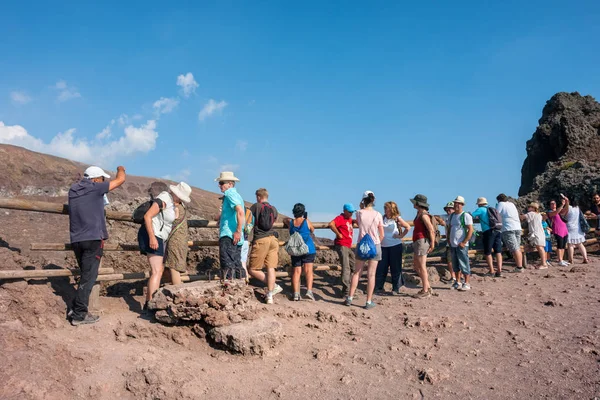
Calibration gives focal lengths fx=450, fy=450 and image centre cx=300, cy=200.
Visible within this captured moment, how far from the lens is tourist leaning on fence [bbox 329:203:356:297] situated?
8.01 metres

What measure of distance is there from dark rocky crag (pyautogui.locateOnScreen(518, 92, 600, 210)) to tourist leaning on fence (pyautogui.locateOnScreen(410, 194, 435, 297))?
7272mm

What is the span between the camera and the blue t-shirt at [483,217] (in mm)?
9562

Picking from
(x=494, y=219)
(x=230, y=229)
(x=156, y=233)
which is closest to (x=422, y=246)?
(x=494, y=219)

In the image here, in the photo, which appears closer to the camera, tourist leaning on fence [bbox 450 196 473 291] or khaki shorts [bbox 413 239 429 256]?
khaki shorts [bbox 413 239 429 256]

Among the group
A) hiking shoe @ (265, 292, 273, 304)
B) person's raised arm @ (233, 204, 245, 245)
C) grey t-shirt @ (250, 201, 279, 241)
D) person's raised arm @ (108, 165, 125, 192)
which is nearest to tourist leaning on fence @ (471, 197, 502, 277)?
grey t-shirt @ (250, 201, 279, 241)

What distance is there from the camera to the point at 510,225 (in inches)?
387

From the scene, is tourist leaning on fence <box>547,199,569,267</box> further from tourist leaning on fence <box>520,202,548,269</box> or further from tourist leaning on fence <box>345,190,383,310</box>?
tourist leaning on fence <box>345,190,383,310</box>

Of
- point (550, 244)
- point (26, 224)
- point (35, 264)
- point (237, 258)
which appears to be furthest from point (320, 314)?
point (550, 244)

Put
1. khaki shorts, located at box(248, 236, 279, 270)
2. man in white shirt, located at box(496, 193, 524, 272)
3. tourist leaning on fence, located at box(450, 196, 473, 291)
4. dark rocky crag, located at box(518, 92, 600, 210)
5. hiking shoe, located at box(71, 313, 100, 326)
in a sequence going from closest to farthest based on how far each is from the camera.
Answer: hiking shoe, located at box(71, 313, 100, 326)
khaki shorts, located at box(248, 236, 279, 270)
tourist leaning on fence, located at box(450, 196, 473, 291)
man in white shirt, located at box(496, 193, 524, 272)
dark rocky crag, located at box(518, 92, 600, 210)

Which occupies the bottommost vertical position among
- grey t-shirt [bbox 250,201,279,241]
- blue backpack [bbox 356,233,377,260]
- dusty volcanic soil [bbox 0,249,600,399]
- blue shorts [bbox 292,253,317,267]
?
dusty volcanic soil [bbox 0,249,600,399]

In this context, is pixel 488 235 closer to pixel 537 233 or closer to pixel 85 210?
pixel 537 233

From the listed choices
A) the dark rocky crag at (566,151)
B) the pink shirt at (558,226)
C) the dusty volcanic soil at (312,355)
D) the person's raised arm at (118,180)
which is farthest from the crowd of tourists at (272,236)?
the dark rocky crag at (566,151)

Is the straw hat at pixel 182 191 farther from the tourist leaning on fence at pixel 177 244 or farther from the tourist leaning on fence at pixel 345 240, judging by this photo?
the tourist leaning on fence at pixel 345 240

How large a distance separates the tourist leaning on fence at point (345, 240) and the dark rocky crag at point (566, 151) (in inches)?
322
